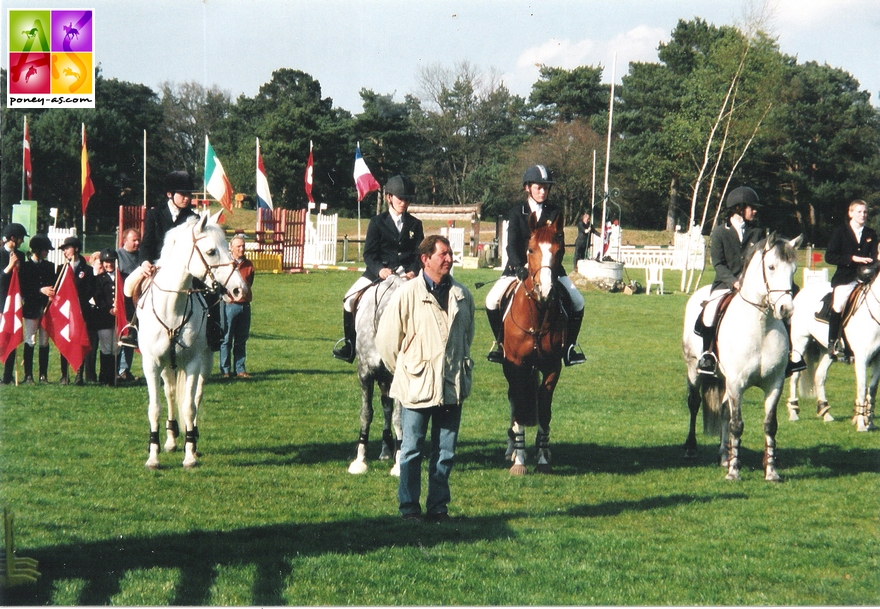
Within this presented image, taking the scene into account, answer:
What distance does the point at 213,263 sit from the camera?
28.9ft

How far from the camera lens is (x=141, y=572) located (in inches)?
234

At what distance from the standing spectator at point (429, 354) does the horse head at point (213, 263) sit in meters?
2.12

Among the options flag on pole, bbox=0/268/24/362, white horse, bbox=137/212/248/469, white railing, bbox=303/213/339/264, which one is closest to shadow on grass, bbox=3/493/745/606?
white horse, bbox=137/212/248/469

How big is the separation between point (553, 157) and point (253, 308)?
42.2m

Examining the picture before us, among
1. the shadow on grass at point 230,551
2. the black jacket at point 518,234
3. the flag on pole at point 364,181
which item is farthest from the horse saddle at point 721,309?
the flag on pole at point 364,181

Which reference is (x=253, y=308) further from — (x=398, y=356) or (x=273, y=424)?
(x=398, y=356)

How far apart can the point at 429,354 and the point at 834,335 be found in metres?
7.89

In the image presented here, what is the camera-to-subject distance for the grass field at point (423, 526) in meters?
5.88

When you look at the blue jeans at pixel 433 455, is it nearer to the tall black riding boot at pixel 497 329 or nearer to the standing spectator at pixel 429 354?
the standing spectator at pixel 429 354

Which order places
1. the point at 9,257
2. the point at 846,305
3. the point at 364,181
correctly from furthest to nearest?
the point at 364,181, the point at 9,257, the point at 846,305

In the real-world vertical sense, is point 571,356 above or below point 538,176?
below

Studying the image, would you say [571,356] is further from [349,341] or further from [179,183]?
[179,183]

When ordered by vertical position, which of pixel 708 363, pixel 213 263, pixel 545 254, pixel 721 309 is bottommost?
pixel 708 363

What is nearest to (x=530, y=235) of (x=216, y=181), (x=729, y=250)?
(x=729, y=250)
